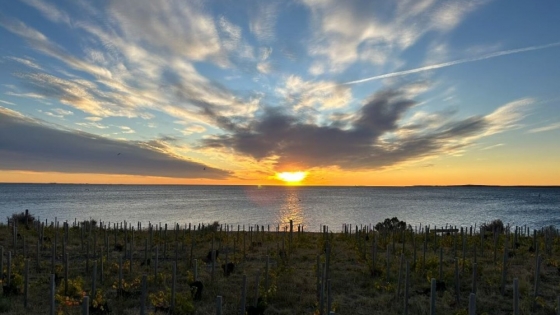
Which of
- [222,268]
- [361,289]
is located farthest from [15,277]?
[361,289]

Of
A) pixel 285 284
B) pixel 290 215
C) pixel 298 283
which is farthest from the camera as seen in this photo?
pixel 290 215

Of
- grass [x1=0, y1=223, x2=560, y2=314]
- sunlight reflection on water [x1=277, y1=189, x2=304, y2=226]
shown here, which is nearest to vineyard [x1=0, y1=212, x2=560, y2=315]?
grass [x1=0, y1=223, x2=560, y2=314]

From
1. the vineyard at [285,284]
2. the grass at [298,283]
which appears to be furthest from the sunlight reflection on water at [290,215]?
the vineyard at [285,284]

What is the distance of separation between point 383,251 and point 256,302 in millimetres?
13480

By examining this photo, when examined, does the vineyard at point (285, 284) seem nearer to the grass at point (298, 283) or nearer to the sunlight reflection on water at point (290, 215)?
the grass at point (298, 283)

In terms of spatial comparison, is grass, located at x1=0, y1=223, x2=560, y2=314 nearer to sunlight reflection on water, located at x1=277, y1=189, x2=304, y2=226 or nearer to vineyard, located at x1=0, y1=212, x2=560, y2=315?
vineyard, located at x1=0, y1=212, x2=560, y2=315

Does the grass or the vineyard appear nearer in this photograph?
the vineyard

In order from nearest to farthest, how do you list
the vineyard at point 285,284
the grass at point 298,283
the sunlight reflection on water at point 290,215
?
the vineyard at point 285,284 → the grass at point 298,283 → the sunlight reflection on water at point 290,215

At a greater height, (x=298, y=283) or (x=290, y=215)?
(x=298, y=283)

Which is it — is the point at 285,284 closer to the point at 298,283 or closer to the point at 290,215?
the point at 298,283

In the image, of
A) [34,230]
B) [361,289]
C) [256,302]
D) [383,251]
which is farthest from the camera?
[34,230]

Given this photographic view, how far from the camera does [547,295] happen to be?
13.3m

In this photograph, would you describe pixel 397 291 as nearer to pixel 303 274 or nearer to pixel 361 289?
pixel 361 289

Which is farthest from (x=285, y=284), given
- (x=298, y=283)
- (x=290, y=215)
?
(x=290, y=215)
